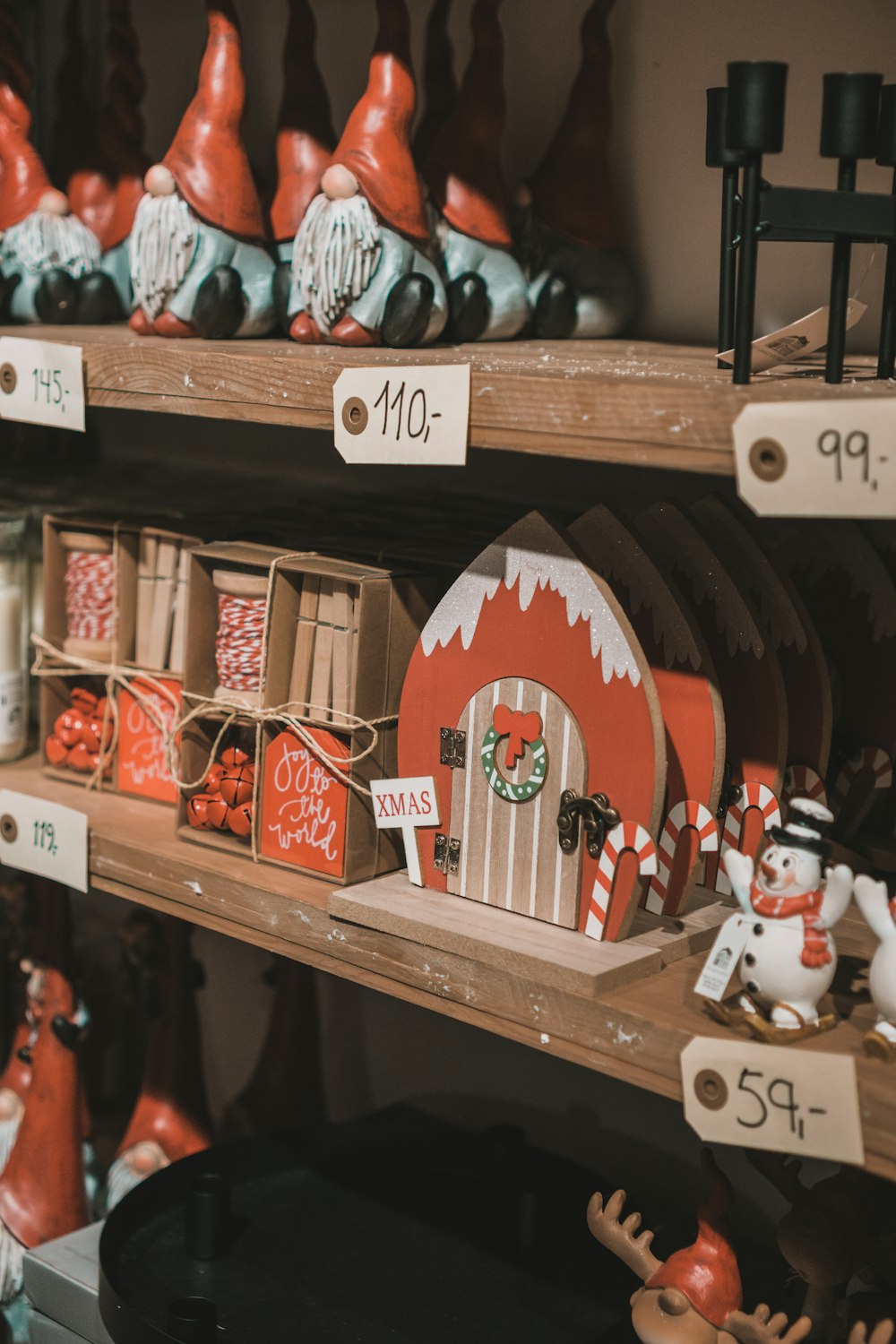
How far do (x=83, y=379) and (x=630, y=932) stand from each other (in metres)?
0.60

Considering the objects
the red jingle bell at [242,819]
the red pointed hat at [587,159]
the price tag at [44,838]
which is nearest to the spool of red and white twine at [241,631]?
the red jingle bell at [242,819]

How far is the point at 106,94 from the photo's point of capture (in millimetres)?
1429

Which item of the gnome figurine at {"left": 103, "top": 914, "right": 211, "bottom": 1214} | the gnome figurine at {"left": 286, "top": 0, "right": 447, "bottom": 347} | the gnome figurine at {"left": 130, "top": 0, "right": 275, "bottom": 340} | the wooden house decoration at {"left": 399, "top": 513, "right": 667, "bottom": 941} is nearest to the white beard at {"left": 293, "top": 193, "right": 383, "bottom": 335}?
the gnome figurine at {"left": 286, "top": 0, "right": 447, "bottom": 347}

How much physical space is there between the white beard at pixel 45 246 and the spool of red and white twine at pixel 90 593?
9.9 inches

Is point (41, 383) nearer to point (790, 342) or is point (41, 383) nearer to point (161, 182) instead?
point (161, 182)

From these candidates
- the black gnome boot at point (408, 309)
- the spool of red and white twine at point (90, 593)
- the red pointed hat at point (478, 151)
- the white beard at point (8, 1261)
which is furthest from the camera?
the white beard at point (8, 1261)

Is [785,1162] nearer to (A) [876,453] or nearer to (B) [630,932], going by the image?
(B) [630,932]

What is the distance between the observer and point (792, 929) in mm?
807

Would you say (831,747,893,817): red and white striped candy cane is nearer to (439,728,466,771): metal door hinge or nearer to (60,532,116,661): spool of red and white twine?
(439,728,466,771): metal door hinge

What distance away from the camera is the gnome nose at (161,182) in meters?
1.16

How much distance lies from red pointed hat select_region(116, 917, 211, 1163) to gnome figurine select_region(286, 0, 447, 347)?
694mm

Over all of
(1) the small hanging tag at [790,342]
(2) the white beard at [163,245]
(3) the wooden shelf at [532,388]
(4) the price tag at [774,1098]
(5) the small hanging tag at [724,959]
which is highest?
(2) the white beard at [163,245]

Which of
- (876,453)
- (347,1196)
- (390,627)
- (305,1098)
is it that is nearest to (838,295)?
(876,453)

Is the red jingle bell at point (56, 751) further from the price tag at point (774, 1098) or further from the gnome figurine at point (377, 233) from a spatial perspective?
the price tag at point (774, 1098)
